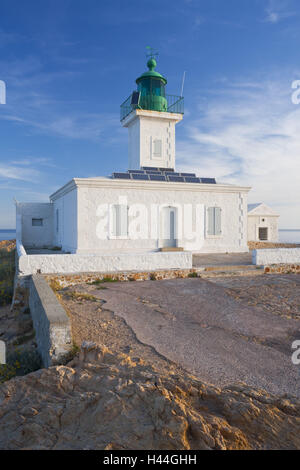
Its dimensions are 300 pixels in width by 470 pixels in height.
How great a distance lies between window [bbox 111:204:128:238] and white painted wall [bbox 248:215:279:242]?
9.30m

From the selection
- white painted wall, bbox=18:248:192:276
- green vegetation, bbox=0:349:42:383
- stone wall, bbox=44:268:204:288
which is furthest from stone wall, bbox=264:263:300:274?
green vegetation, bbox=0:349:42:383

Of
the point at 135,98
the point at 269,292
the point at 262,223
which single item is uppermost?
the point at 135,98

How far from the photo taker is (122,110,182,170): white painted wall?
691 inches

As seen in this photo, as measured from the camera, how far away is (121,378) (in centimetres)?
312

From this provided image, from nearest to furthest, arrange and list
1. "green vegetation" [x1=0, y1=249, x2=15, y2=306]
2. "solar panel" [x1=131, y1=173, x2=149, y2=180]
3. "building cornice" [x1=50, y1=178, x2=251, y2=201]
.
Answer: "green vegetation" [x1=0, y1=249, x2=15, y2=306], "building cornice" [x1=50, y1=178, x2=251, y2=201], "solar panel" [x1=131, y1=173, x2=149, y2=180]

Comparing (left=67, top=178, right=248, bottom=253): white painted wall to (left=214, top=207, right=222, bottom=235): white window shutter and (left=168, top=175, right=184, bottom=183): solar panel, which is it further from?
(left=168, top=175, right=184, bottom=183): solar panel

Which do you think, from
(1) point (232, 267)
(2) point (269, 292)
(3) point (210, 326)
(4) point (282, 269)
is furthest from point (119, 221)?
(3) point (210, 326)

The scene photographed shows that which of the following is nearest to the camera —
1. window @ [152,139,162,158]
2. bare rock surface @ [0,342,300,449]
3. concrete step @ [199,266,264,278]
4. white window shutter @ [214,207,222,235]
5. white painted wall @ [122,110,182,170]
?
bare rock surface @ [0,342,300,449]

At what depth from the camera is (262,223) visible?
20344mm

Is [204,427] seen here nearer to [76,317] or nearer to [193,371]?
[193,371]

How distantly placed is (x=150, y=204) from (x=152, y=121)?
5.88 meters

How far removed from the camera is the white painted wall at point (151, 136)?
57.6 ft

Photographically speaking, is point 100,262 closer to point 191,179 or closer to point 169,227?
point 169,227
